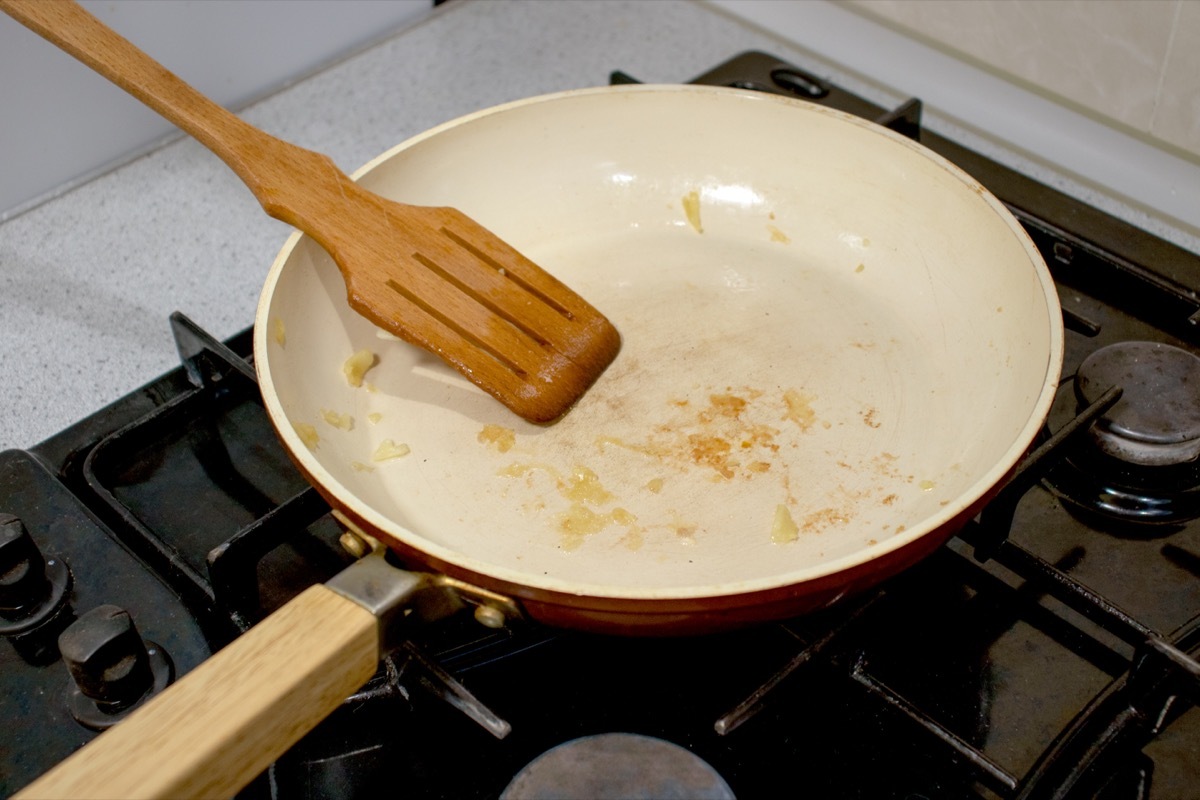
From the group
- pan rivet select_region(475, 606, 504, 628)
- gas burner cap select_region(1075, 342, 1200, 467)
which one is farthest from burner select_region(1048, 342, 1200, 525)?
pan rivet select_region(475, 606, 504, 628)

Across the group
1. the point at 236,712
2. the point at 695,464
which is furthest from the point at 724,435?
the point at 236,712

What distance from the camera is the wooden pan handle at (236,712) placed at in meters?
0.40

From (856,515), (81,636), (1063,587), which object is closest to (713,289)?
(856,515)

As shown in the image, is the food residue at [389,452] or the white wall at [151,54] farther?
the white wall at [151,54]

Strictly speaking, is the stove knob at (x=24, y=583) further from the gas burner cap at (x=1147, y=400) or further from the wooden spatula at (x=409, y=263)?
the gas burner cap at (x=1147, y=400)

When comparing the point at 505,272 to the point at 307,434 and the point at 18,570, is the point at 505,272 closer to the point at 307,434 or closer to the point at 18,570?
the point at 307,434

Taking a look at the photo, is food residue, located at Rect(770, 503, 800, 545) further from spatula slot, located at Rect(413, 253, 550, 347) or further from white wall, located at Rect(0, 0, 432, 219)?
white wall, located at Rect(0, 0, 432, 219)

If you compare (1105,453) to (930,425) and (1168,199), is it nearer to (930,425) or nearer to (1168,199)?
(930,425)

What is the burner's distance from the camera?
0.65 metres

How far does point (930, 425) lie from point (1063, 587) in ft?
0.48

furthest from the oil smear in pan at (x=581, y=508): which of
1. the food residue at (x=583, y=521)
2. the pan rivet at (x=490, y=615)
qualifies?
the pan rivet at (x=490, y=615)

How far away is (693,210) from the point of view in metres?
0.85

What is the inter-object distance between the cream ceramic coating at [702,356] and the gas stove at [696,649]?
5 cm

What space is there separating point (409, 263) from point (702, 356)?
8.5 inches
